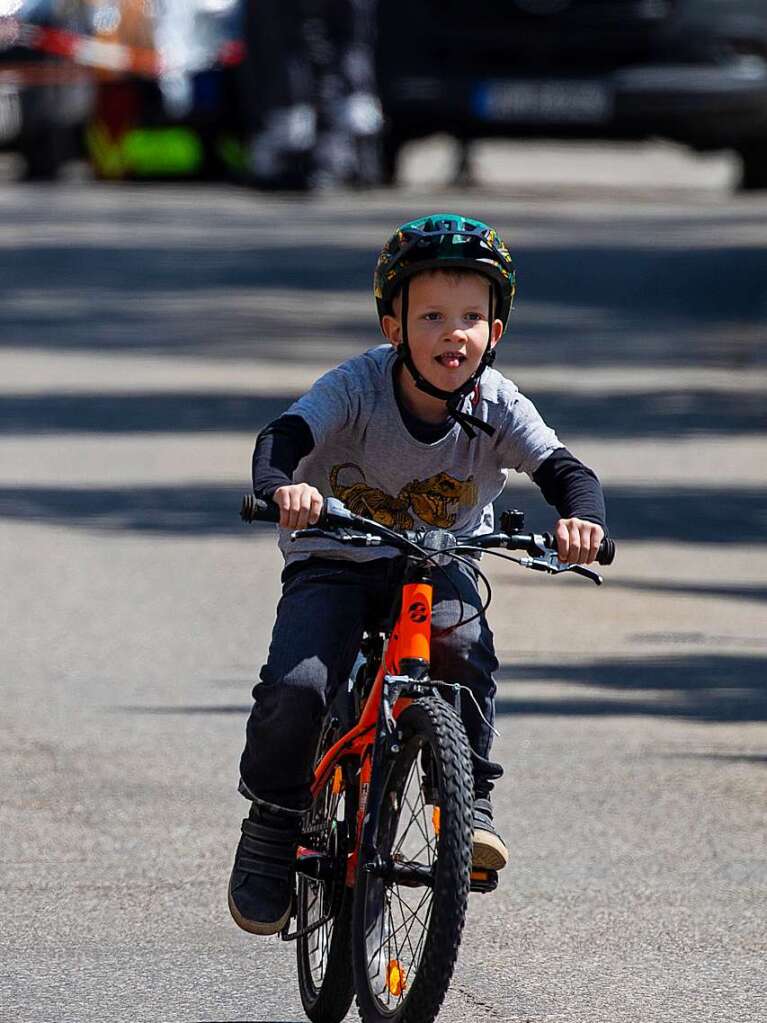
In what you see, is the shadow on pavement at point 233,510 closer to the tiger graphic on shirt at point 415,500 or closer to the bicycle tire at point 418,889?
the tiger graphic on shirt at point 415,500

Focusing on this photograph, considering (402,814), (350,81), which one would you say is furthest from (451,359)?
(350,81)

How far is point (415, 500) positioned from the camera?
5.07 metres

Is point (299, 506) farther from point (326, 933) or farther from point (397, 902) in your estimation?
point (326, 933)

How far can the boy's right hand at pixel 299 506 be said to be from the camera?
4.68 metres

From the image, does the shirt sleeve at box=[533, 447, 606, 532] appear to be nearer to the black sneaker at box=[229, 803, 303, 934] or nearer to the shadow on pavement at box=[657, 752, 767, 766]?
the black sneaker at box=[229, 803, 303, 934]

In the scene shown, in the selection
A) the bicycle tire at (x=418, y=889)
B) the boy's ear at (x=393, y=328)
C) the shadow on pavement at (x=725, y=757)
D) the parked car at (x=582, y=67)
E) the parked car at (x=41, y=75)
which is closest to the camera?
the bicycle tire at (x=418, y=889)

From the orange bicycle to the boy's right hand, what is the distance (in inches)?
1.1

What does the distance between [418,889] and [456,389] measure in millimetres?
919

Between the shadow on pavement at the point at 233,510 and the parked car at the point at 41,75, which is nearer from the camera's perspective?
the shadow on pavement at the point at 233,510

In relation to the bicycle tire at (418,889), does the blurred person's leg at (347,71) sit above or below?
below

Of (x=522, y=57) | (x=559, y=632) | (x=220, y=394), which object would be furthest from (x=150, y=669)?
(x=522, y=57)

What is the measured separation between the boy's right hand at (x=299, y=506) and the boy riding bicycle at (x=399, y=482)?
0.44 feet

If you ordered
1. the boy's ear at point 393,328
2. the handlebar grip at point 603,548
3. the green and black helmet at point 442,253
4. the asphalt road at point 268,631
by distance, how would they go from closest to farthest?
the handlebar grip at point 603,548 → the green and black helmet at point 442,253 → the boy's ear at point 393,328 → the asphalt road at point 268,631

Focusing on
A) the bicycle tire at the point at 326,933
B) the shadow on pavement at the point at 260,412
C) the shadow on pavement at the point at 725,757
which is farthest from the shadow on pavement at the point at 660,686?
the shadow on pavement at the point at 260,412
